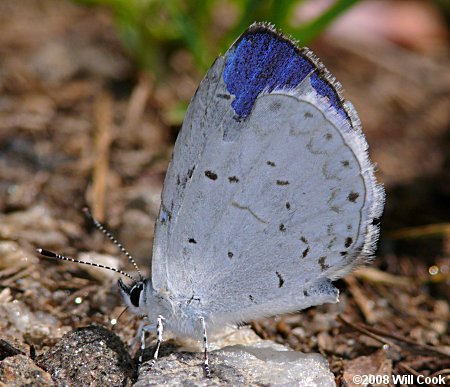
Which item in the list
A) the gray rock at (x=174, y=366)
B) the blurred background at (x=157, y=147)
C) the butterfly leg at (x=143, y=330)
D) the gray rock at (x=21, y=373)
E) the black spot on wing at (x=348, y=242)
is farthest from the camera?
the blurred background at (x=157, y=147)

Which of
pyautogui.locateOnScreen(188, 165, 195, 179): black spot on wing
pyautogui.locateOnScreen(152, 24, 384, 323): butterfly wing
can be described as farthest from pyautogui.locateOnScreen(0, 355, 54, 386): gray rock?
pyautogui.locateOnScreen(188, 165, 195, 179): black spot on wing

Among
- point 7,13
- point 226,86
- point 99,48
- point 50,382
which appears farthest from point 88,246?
point 7,13

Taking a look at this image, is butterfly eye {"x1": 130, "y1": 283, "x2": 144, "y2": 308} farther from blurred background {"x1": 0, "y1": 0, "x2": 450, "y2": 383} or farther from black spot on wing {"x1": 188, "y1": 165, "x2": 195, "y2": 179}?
black spot on wing {"x1": 188, "y1": 165, "x2": 195, "y2": 179}

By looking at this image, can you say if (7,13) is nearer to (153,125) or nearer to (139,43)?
(139,43)

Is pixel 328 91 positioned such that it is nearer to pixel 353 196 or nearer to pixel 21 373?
pixel 353 196

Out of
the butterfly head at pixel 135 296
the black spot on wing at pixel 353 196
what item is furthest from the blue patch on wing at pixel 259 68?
the butterfly head at pixel 135 296

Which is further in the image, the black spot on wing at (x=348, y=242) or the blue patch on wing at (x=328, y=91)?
the black spot on wing at (x=348, y=242)

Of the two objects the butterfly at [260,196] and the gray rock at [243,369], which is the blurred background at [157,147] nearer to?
the gray rock at [243,369]
